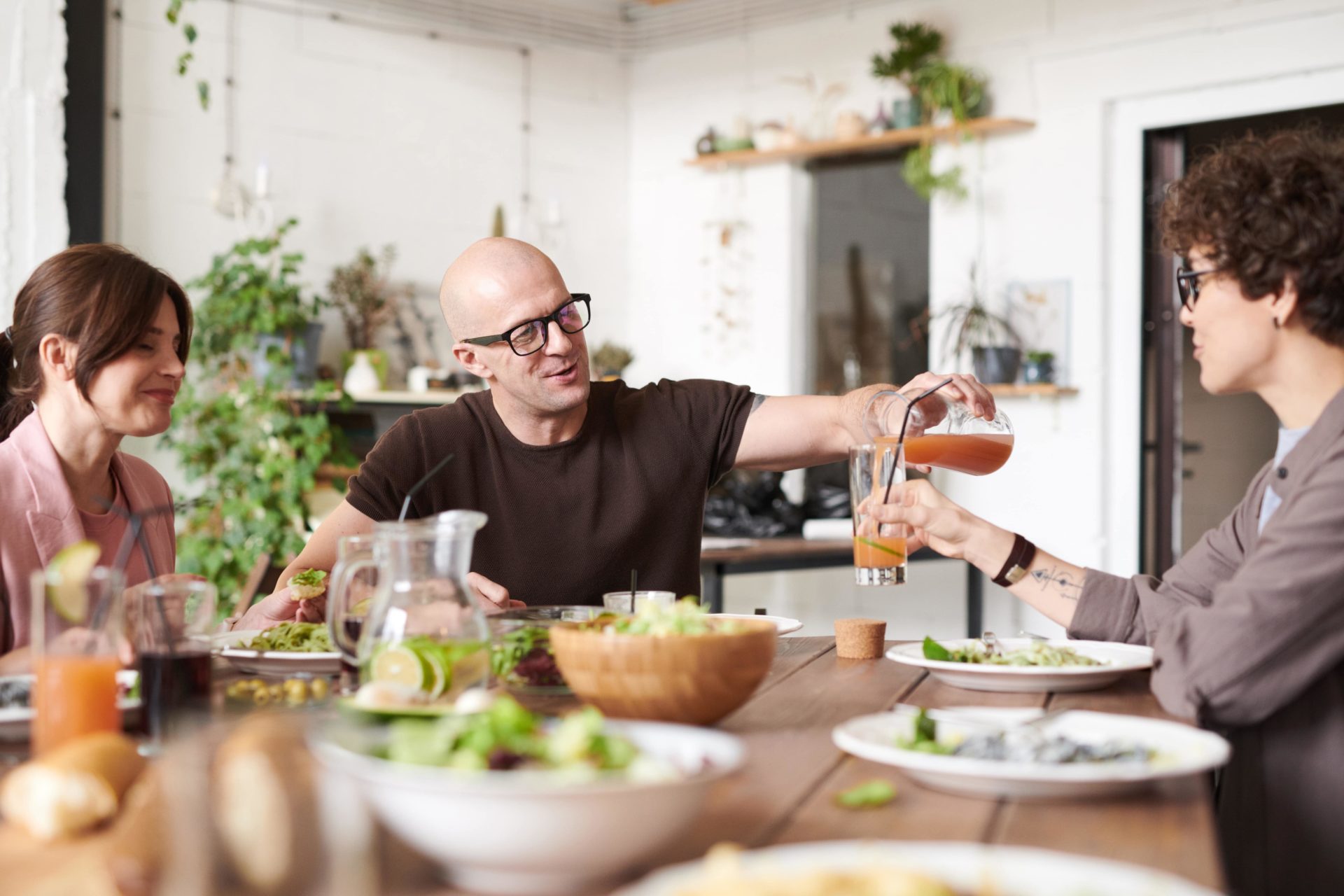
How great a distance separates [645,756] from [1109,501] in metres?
4.14

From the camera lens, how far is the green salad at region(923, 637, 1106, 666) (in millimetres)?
1579

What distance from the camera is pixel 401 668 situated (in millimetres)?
1199

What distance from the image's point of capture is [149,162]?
468 centimetres

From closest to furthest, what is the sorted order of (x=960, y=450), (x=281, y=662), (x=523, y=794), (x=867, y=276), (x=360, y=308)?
(x=523, y=794) → (x=281, y=662) → (x=960, y=450) → (x=360, y=308) → (x=867, y=276)

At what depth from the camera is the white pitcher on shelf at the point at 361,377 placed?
4.90 meters

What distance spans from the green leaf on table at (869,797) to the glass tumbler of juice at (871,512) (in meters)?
0.69

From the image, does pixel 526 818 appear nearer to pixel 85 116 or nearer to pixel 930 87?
pixel 85 116

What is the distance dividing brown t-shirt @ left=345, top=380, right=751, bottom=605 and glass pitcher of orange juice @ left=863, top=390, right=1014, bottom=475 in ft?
1.45

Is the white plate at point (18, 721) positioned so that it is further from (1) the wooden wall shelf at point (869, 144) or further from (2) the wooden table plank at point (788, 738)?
(1) the wooden wall shelf at point (869, 144)

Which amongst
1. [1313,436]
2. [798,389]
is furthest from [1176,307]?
[1313,436]

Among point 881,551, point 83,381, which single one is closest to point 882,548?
point 881,551

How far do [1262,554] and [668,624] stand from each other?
636 mm

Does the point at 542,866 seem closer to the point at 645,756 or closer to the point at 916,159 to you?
the point at 645,756

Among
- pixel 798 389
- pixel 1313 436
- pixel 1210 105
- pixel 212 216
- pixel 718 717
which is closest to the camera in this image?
pixel 718 717
